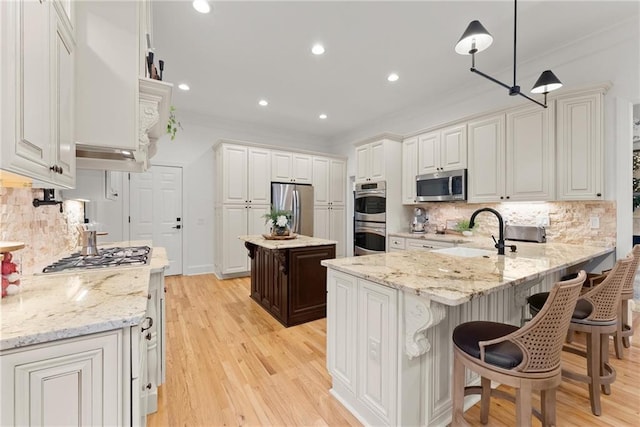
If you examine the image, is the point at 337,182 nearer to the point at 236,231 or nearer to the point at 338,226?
the point at 338,226

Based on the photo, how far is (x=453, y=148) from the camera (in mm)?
3922

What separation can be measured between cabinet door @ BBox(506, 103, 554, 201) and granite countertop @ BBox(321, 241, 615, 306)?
116cm

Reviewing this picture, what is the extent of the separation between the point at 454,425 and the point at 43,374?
1694mm

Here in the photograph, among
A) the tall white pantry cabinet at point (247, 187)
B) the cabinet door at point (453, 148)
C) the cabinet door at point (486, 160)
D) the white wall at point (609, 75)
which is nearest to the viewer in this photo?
the white wall at point (609, 75)

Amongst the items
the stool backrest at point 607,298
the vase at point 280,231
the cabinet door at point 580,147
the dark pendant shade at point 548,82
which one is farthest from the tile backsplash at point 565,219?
the vase at point 280,231

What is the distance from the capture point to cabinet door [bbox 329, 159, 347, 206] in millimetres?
6160

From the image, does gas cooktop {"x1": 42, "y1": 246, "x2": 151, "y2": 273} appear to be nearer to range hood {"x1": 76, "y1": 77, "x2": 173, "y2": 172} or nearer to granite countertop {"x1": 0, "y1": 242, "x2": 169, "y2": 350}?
granite countertop {"x1": 0, "y1": 242, "x2": 169, "y2": 350}

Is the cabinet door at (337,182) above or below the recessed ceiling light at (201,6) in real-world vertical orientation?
below

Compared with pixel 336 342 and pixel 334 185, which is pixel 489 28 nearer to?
pixel 336 342

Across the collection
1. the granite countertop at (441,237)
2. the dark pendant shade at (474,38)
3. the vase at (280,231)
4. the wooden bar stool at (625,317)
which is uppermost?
the dark pendant shade at (474,38)

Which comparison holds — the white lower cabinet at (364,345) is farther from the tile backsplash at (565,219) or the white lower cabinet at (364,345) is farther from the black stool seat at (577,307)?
the tile backsplash at (565,219)

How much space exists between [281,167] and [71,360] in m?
4.90

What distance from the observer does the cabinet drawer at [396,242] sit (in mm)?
4273

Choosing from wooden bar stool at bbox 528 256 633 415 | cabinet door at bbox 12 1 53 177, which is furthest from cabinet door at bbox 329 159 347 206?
cabinet door at bbox 12 1 53 177
